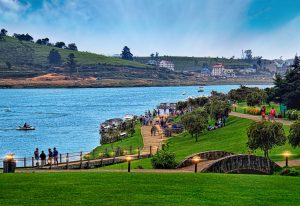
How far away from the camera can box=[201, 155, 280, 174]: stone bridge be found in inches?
1088

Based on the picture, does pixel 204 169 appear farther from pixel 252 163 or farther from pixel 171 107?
pixel 171 107

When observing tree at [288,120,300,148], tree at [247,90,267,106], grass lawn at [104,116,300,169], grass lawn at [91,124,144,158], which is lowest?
grass lawn at [91,124,144,158]

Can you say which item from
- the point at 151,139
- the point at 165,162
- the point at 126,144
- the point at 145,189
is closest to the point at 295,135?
the point at 165,162

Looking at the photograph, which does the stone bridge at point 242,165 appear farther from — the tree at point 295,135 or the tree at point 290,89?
the tree at point 290,89

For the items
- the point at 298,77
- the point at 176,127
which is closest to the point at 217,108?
the point at 176,127

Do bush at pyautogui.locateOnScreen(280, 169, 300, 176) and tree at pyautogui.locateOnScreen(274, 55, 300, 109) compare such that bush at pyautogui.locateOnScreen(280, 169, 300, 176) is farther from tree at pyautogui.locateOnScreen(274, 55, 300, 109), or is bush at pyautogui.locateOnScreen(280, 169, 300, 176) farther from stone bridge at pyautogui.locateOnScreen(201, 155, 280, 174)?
tree at pyautogui.locateOnScreen(274, 55, 300, 109)

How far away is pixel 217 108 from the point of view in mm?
66125

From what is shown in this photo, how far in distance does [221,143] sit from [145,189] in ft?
93.4

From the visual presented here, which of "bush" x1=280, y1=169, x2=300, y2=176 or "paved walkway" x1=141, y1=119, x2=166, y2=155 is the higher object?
"bush" x1=280, y1=169, x2=300, y2=176

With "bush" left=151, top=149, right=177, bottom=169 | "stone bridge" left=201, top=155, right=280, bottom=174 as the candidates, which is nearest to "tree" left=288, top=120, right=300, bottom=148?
"stone bridge" left=201, top=155, right=280, bottom=174

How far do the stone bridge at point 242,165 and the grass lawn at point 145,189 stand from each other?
2.69 m

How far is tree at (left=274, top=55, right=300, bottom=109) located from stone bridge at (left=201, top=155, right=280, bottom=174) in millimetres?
38844

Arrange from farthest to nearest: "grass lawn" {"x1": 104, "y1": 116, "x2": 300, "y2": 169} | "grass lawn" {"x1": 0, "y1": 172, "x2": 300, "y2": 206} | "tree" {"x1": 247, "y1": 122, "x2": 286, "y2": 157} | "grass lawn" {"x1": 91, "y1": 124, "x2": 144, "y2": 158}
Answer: "grass lawn" {"x1": 91, "y1": 124, "x2": 144, "y2": 158}, "grass lawn" {"x1": 104, "y1": 116, "x2": 300, "y2": 169}, "tree" {"x1": 247, "y1": 122, "x2": 286, "y2": 157}, "grass lawn" {"x1": 0, "y1": 172, "x2": 300, "y2": 206}

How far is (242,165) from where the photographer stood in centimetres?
2886
